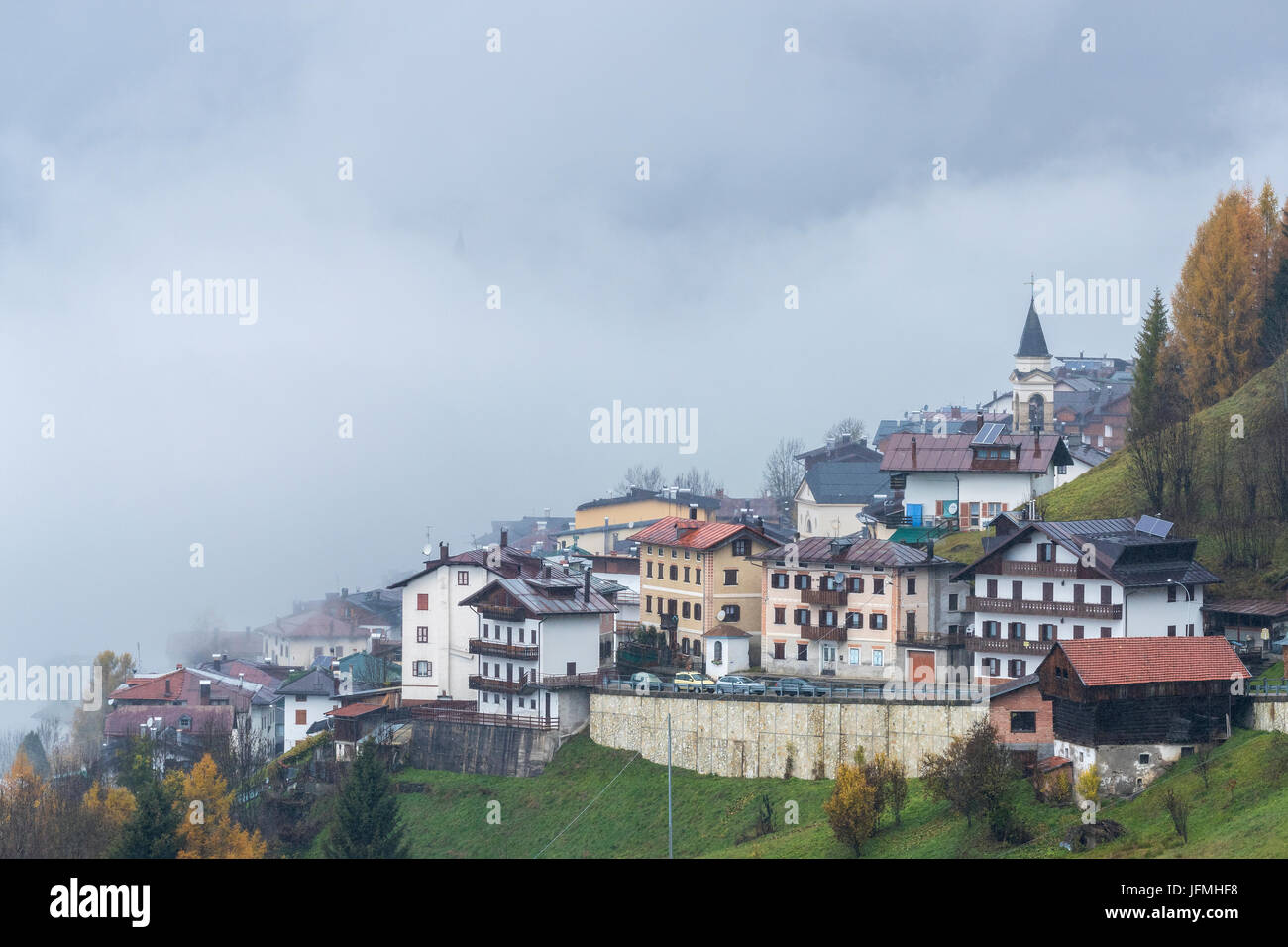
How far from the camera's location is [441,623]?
84.5m

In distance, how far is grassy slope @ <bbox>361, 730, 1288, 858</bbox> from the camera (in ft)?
171

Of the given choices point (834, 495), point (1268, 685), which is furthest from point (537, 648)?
point (834, 495)

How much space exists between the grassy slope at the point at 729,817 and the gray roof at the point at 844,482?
52447 millimetres

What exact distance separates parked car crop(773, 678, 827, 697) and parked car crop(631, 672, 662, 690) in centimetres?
666

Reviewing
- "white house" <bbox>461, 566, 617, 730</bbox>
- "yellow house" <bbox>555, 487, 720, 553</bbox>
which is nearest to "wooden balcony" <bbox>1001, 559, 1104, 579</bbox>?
"white house" <bbox>461, 566, 617, 730</bbox>

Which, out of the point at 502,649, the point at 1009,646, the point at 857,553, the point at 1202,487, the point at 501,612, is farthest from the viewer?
the point at 1202,487

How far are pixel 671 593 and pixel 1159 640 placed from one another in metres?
31.8

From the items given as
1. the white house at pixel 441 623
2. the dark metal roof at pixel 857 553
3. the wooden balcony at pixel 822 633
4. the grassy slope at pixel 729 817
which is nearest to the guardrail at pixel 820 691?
the grassy slope at pixel 729 817

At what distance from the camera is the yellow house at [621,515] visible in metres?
145

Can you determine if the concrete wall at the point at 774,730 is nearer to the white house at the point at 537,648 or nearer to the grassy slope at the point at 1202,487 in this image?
the white house at the point at 537,648

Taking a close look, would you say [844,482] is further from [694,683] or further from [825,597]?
[694,683]

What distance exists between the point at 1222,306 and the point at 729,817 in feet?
171
